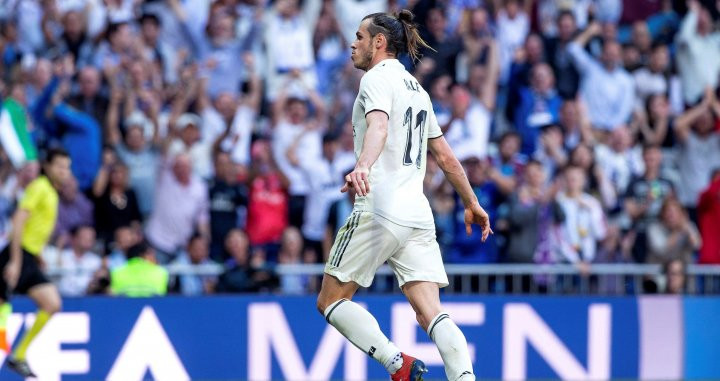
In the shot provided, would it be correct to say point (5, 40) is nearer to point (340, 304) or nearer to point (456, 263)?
point (456, 263)

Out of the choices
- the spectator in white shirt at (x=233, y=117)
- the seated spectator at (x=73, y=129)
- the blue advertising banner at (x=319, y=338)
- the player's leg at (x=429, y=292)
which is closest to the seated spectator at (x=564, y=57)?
the blue advertising banner at (x=319, y=338)

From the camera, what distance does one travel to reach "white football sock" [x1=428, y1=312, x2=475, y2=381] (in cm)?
767

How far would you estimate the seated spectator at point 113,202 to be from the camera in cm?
1455

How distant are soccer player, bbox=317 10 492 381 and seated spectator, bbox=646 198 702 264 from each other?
24.8 ft

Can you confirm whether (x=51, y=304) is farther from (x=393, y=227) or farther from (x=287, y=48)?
(x=393, y=227)

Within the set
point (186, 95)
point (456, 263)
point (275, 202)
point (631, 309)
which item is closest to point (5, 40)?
point (186, 95)

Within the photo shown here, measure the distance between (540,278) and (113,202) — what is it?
4.36 m

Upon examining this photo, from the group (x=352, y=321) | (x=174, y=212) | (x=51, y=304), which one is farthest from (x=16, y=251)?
(x=352, y=321)

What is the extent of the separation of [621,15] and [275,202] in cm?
557

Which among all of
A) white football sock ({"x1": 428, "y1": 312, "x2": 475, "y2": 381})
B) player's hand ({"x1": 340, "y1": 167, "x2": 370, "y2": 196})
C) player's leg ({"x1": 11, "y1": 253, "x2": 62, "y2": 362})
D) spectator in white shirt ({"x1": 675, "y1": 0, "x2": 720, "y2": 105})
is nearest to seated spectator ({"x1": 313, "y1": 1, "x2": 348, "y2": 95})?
spectator in white shirt ({"x1": 675, "y1": 0, "x2": 720, "y2": 105})

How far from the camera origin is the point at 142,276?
13.9 meters

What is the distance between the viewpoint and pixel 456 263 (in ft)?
47.6

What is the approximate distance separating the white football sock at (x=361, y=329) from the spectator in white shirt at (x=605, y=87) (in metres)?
9.38

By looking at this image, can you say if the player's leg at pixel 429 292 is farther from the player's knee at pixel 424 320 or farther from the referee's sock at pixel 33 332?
the referee's sock at pixel 33 332
